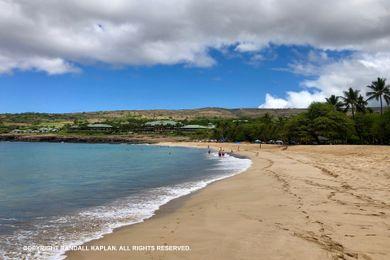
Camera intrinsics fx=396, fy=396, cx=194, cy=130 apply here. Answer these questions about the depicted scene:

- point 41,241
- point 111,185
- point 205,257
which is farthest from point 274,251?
point 111,185

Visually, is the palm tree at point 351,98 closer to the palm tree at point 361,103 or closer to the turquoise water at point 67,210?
the palm tree at point 361,103

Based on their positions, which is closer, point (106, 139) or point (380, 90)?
point (380, 90)

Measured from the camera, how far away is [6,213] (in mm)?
18547

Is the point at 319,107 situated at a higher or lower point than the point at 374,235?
higher

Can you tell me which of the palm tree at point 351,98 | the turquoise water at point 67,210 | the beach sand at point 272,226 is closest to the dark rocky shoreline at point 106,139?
the palm tree at point 351,98

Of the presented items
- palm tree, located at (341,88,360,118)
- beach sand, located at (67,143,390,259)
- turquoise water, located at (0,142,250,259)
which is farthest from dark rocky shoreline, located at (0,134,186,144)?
beach sand, located at (67,143,390,259)

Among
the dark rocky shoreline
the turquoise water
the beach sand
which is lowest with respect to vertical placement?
the turquoise water

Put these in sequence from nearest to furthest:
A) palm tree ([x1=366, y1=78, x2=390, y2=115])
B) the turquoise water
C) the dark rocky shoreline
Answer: the turquoise water < palm tree ([x1=366, y1=78, x2=390, y2=115]) < the dark rocky shoreline

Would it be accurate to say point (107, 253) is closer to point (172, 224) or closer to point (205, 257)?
point (205, 257)

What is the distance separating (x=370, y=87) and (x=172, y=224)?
83971 mm

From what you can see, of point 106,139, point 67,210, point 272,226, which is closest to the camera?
point 272,226

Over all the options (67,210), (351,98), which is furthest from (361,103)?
(67,210)

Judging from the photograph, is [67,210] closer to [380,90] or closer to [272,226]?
[272,226]

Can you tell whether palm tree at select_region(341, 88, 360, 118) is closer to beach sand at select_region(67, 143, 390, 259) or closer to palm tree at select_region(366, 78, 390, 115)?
palm tree at select_region(366, 78, 390, 115)
